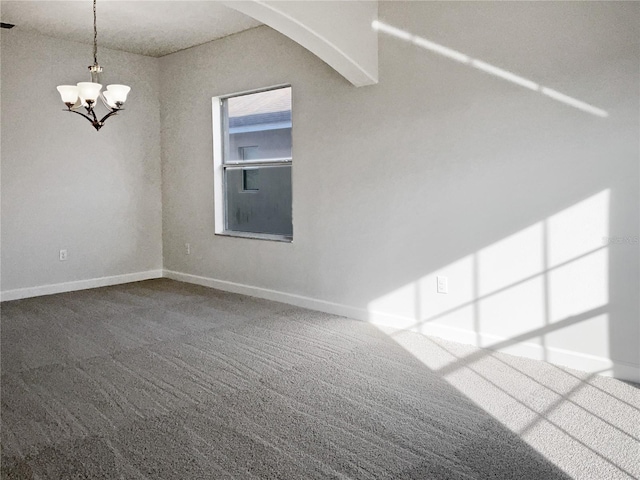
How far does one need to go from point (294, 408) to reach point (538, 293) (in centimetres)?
178

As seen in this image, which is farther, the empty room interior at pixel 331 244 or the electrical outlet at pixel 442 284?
the electrical outlet at pixel 442 284

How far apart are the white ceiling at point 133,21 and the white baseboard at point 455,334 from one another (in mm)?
2588

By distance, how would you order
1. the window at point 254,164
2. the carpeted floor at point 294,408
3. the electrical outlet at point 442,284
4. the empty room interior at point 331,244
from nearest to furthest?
the carpeted floor at point 294,408
the empty room interior at point 331,244
the electrical outlet at point 442,284
the window at point 254,164

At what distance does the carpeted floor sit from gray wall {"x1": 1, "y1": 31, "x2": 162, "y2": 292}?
1614 millimetres

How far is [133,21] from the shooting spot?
16.1 feet

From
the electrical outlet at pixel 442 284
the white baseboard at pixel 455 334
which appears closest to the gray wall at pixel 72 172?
the white baseboard at pixel 455 334

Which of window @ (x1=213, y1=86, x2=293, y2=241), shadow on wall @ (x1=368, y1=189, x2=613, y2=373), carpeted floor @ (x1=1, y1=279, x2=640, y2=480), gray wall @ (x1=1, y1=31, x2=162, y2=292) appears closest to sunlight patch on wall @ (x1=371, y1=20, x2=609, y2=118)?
shadow on wall @ (x1=368, y1=189, x2=613, y2=373)

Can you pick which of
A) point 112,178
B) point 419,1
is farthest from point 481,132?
point 112,178

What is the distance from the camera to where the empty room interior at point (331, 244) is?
2463 mm

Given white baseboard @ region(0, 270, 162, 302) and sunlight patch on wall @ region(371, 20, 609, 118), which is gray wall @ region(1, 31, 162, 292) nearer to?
white baseboard @ region(0, 270, 162, 302)

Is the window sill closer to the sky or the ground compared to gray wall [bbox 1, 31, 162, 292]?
closer to the ground

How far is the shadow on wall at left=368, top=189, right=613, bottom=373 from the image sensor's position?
3164 mm

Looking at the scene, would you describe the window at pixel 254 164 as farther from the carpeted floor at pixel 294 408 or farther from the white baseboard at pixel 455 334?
the carpeted floor at pixel 294 408

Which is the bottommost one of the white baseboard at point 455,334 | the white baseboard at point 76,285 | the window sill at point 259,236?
the white baseboard at point 455,334
